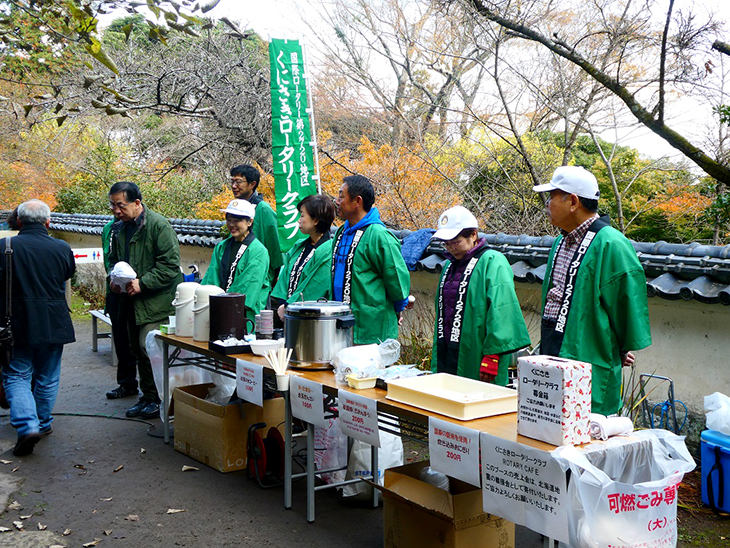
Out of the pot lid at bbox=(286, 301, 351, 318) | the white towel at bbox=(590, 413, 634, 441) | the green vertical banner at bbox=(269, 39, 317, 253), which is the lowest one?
the white towel at bbox=(590, 413, 634, 441)

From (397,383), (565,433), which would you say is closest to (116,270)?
(397,383)

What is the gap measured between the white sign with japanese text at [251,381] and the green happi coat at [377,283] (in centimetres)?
90

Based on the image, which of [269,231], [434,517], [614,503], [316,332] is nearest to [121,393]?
[269,231]

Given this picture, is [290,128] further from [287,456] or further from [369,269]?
[287,456]

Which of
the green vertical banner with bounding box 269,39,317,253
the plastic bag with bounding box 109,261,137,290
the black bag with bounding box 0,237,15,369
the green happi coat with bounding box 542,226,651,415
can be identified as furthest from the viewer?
the green vertical banner with bounding box 269,39,317,253

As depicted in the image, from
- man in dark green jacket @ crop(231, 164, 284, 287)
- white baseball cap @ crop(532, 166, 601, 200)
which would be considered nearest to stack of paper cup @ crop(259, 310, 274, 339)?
man in dark green jacket @ crop(231, 164, 284, 287)

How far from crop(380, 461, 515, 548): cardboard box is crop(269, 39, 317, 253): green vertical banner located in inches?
160

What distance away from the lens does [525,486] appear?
2645 mm

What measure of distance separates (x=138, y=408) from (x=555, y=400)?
4.92m

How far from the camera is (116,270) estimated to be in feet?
A: 20.2

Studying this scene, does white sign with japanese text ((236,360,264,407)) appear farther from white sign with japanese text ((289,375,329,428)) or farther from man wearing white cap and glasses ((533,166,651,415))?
man wearing white cap and glasses ((533,166,651,415))

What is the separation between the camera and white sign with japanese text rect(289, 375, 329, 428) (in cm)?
389

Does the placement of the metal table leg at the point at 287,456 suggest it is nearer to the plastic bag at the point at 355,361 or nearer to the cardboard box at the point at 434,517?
the plastic bag at the point at 355,361

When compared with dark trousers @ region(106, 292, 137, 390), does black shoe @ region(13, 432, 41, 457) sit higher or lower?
lower
